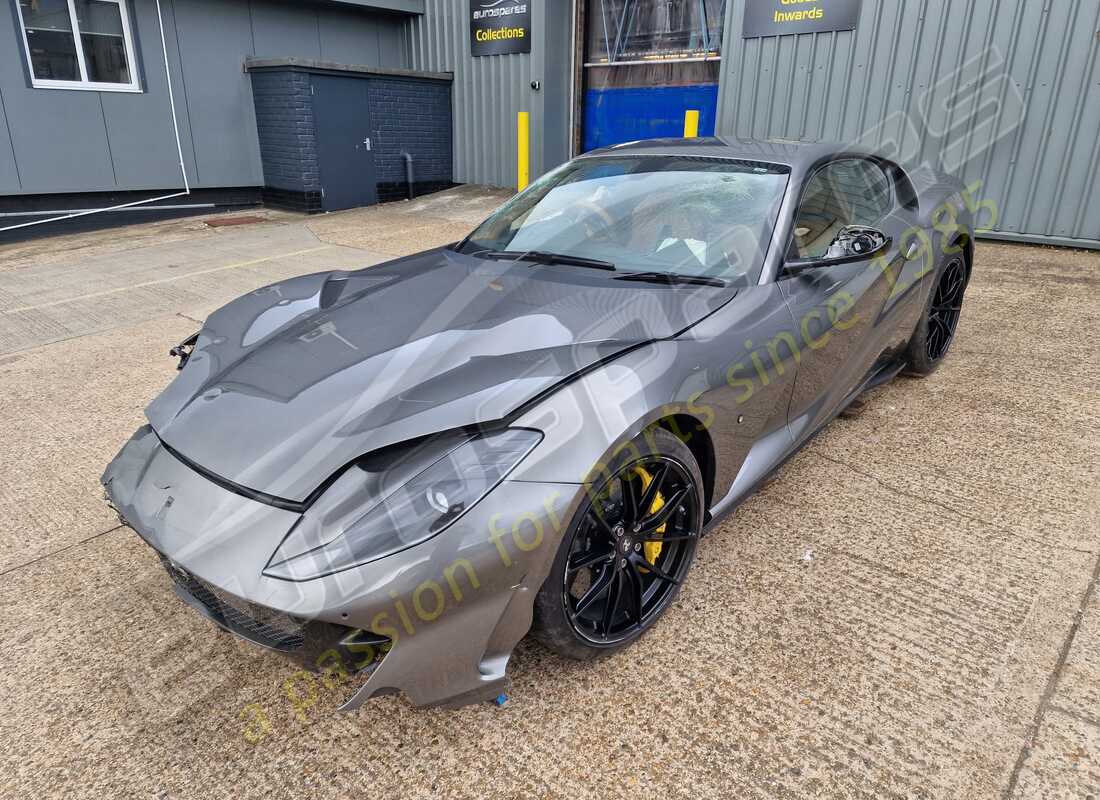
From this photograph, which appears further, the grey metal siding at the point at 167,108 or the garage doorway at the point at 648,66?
the garage doorway at the point at 648,66

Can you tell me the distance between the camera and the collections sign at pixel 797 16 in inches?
318

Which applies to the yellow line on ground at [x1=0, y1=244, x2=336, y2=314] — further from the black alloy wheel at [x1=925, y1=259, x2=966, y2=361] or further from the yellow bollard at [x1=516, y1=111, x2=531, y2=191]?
the black alloy wheel at [x1=925, y1=259, x2=966, y2=361]

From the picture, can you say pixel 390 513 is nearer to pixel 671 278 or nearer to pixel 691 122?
pixel 671 278

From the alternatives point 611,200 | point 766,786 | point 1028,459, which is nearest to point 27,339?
point 611,200

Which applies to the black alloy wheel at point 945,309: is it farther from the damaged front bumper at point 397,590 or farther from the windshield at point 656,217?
the damaged front bumper at point 397,590

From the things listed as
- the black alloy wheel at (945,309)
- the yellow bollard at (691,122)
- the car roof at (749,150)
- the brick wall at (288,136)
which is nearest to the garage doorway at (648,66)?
the yellow bollard at (691,122)

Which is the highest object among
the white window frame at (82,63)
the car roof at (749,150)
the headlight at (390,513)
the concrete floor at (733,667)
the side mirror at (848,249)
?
the white window frame at (82,63)

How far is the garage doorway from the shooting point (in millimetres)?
9703

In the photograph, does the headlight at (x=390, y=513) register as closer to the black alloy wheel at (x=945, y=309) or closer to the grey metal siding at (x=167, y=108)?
the black alloy wheel at (x=945, y=309)

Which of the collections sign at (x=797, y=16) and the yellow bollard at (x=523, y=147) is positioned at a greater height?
the collections sign at (x=797, y=16)

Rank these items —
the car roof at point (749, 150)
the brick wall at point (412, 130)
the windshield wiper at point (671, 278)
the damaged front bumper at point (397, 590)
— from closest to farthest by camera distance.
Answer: the damaged front bumper at point (397, 590) → the windshield wiper at point (671, 278) → the car roof at point (749, 150) → the brick wall at point (412, 130)

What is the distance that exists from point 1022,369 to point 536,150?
8.71 m

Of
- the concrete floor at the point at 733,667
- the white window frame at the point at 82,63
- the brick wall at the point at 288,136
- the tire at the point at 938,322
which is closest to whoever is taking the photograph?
the concrete floor at the point at 733,667

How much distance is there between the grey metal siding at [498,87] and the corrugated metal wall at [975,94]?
3129 millimetres
